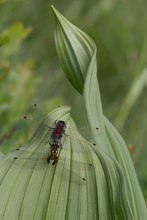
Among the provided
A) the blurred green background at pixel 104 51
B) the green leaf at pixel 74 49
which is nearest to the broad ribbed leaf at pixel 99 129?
the green leaf at pixel 74 49

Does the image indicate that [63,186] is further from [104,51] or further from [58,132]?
[104,51]

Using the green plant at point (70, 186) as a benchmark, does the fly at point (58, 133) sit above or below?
above

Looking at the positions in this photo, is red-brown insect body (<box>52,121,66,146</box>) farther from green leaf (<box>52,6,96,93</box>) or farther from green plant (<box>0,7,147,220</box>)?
green leaf (<box>52,6,96,93</box>)

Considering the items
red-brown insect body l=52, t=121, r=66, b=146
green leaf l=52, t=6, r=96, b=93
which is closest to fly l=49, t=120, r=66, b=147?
red-brown insect body l=52, t=121, r=66, b=146

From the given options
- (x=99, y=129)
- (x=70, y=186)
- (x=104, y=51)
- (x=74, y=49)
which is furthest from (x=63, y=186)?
(x=104, y=51)

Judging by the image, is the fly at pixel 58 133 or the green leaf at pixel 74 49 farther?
the green leaf at pixel 74 49

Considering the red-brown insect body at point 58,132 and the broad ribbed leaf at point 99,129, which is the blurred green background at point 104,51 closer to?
the broad ribbed leaf at point 99,129

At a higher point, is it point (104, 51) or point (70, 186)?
point (104, 51)

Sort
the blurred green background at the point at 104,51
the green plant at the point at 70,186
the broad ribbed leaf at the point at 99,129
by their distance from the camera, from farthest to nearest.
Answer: the blurred green background at the point at 104,51
the broad ribbed leaf at the point at 99,129
the green plant at the point at 70,186

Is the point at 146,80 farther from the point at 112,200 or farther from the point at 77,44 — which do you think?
the point at 112,200

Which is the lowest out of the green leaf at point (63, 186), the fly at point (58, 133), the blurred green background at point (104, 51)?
the green leaf at point (63, 186)

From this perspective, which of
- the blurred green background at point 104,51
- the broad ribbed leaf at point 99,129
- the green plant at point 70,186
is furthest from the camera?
the blurred green background at point 104,51
